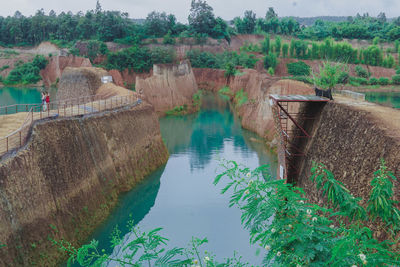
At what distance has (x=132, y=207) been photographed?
929 inches

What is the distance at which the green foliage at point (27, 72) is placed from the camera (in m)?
86.0

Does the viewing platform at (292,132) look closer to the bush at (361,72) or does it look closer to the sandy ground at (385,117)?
the sandy ground at (385,117)

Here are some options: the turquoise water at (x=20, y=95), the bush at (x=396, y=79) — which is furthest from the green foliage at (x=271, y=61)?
the turquoise water at (x=20, y=95)

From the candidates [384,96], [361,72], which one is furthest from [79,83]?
[361,72]

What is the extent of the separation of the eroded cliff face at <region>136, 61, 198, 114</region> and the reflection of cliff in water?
26223 mm

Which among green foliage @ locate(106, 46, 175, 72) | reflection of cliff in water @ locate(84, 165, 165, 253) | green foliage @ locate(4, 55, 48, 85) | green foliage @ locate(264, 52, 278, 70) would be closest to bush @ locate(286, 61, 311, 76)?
green foliage @ locate(264, 52, 278, 70)

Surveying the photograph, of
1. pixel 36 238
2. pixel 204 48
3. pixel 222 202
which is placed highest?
pixel 204 48

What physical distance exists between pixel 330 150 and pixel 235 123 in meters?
31.4

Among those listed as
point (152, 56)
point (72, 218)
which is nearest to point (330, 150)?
point (72, 218)

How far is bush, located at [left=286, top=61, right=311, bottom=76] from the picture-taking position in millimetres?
84881

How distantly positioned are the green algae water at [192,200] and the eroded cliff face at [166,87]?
439 inches

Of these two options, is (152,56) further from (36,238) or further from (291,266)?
(291,266)

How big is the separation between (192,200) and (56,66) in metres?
72.6

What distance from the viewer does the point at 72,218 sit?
Answer: 1800 cm
